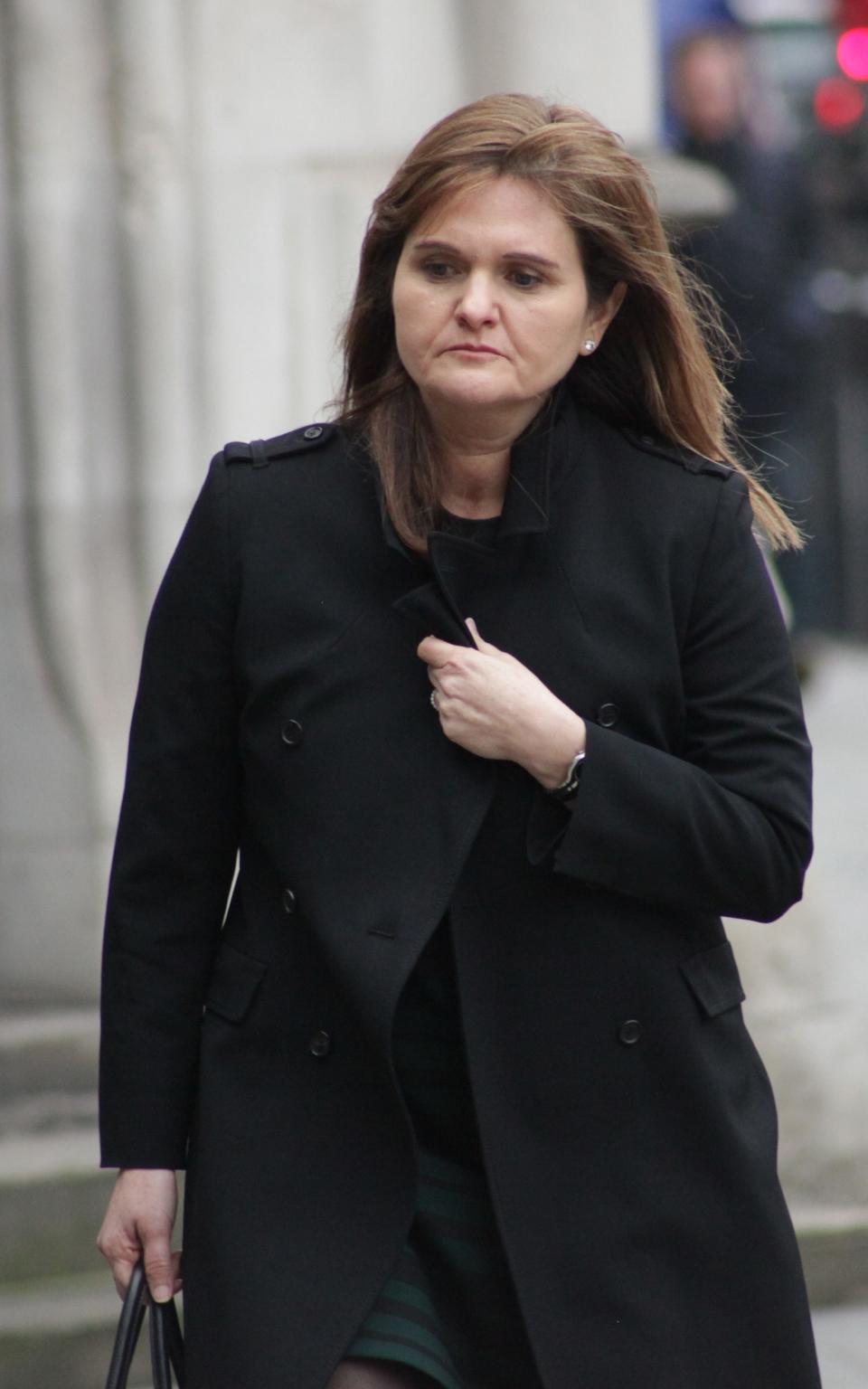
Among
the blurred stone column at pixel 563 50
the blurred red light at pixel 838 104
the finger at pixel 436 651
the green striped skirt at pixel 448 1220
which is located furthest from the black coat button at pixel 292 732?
the blurred red light at pixel 838 104

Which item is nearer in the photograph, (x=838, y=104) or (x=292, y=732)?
(x=292, y=732)

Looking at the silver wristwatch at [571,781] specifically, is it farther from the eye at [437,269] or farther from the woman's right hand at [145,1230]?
the woman's right hand at [145,1230]

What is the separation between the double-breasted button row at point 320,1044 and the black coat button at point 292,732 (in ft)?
1.03

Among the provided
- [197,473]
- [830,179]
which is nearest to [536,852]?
[197,473]

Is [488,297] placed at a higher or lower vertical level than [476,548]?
higher

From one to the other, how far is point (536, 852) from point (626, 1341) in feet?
1.77

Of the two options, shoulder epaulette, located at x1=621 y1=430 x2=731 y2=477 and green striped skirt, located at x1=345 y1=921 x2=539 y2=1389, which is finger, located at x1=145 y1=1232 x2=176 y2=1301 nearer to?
green striped skirt, located at x1=345 y1=921 x2=539 y2=1389

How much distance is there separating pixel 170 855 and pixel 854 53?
12.9 meters

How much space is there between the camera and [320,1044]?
245cm

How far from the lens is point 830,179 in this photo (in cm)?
1342

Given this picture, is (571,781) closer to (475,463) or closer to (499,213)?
(475,463)

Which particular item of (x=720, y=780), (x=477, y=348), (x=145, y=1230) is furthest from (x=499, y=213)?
(x=145, y=1230)

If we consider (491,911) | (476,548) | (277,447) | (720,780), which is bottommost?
(491,911)

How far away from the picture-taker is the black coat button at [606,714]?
2.43 meters
